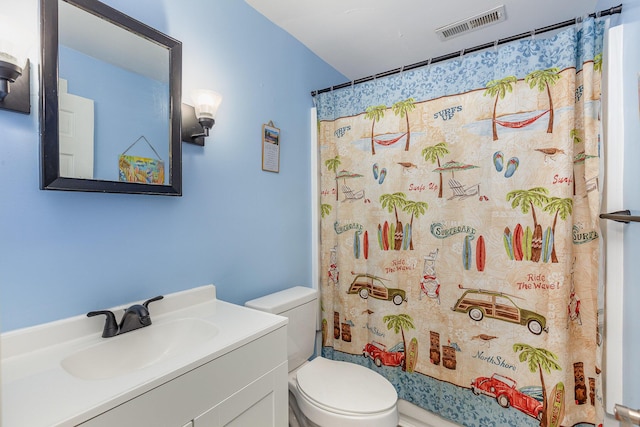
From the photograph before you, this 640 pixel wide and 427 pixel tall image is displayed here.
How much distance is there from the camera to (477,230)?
1561 mm

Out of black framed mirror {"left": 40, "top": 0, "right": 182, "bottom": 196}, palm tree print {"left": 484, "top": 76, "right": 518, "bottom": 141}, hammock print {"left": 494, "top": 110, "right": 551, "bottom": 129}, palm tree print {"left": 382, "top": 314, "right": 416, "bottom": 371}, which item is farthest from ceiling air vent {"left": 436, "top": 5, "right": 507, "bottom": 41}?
palm tree print {"left": 382, "top": 314, "right": 416, "bottom": 371}

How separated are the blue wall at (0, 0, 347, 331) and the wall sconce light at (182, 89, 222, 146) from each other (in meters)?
0.06

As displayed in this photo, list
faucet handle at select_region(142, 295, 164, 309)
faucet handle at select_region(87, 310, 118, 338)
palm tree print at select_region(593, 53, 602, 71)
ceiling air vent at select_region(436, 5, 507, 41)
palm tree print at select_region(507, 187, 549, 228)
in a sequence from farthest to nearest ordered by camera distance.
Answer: ceiling air vent at select_region(436, 5, 507, 41)
palm tree print at select_region(507, 187, 549, 228)
palm tree print at select_region(593, 53, 602, 71)
faucet handle at select_region(142, 295, 164, 309)
faucet handle at select_region(87, 310, 118, 338)

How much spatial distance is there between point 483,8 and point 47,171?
2099mm

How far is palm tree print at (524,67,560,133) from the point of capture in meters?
1.38

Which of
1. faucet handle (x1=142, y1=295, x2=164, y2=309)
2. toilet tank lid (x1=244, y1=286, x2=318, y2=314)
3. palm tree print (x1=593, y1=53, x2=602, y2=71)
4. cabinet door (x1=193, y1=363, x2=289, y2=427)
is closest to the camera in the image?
cabinet door (x1=193, y1=363, x2=289, y2=427)

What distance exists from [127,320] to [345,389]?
1000 millimetres

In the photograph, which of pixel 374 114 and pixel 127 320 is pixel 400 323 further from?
pixel 127 320

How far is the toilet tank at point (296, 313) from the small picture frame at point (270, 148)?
2.39 ft

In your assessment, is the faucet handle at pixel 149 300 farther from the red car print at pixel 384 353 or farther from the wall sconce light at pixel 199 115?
the red car print at pixel 384 353

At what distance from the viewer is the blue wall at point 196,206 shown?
3.17 ft

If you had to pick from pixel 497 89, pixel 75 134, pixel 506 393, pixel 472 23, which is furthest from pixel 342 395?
pixel 472 23

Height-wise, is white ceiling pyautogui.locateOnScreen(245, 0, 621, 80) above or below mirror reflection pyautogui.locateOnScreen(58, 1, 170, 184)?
above

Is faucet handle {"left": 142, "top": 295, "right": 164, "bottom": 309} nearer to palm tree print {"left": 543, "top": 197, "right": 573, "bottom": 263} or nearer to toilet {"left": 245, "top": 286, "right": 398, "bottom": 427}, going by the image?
toilet {"left": 245, "top": 286, "right": 398, "bottom": 427}
